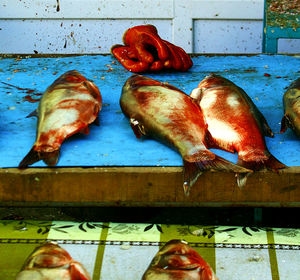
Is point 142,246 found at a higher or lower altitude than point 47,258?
lower

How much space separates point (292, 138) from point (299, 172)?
31cm

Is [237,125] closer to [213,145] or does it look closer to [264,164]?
[213,145]

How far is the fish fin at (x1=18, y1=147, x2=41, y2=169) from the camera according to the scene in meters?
1.99

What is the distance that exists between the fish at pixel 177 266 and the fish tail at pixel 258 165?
20.4 inches

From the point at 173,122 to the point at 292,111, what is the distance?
0.48 m

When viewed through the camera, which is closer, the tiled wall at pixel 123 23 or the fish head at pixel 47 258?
the fish head at pixel 47 258

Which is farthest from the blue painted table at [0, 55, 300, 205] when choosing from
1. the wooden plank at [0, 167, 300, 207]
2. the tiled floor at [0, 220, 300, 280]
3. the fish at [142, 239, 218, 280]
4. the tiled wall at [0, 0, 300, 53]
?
the tiled wall at [0, 0, 300, 53]

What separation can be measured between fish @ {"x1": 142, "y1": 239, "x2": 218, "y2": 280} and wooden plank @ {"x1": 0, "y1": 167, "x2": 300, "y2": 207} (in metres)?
0.50

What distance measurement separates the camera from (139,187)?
1.96 metres

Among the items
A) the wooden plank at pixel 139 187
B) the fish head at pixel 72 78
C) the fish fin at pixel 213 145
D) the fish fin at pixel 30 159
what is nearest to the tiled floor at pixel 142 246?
the wooden plank at pixel 139 187

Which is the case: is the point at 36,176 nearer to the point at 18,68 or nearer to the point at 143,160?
the point at 143,160

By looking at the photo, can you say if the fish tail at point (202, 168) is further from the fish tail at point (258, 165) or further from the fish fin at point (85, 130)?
the fish fin at point (85, 130)

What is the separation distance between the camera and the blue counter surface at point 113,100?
2068 mm

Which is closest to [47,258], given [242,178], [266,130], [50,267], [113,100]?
[50,267]
